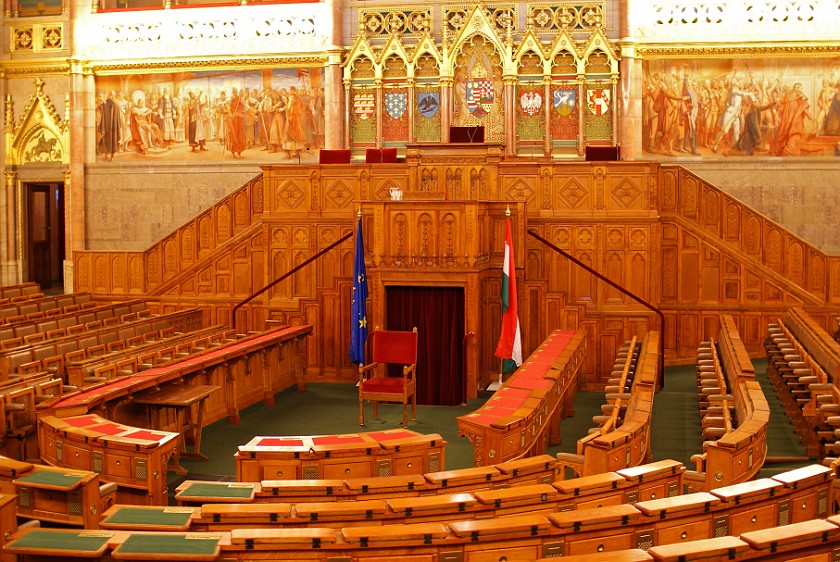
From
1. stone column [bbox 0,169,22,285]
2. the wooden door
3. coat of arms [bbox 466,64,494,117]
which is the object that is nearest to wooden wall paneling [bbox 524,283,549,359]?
coat of arms [bbox 466,64,494,117]

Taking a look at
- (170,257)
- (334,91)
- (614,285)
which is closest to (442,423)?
(614,285)

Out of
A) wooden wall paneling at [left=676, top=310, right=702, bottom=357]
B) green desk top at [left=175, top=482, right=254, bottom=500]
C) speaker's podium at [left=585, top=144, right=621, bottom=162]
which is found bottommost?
green desk top at [left=175, top=482, right=254, bottom=500]

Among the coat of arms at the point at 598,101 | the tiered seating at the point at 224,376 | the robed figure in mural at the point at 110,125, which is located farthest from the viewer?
the robed figure in mural at the point at 110,125

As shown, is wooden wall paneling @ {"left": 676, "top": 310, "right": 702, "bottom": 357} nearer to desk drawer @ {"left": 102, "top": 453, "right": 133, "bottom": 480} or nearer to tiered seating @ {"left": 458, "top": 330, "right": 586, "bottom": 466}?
tiered seating @ {"left": 458, "top": 330, "right": 586, "bottom": 466}

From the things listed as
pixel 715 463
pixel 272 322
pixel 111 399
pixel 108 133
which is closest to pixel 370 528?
pixel 715 463

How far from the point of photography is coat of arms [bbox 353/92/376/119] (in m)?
19.2

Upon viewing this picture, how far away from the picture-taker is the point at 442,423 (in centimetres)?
1143

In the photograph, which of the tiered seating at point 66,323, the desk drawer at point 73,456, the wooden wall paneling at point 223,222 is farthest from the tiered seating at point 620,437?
the wooden wall paneling at point 223,222

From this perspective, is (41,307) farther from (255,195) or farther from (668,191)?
(668,191)

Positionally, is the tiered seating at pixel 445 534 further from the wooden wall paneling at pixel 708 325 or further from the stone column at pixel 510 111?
the stone column at pixel 510 111

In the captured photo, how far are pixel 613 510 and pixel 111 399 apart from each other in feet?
17.8

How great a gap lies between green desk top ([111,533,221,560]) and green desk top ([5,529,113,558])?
0.14m

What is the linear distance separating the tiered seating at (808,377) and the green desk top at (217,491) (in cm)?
497

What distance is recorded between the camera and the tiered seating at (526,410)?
768cm
